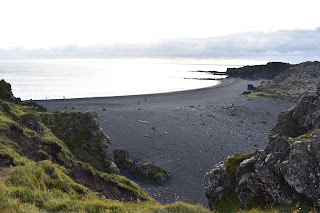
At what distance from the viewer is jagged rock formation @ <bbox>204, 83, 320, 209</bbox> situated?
28.8 feet

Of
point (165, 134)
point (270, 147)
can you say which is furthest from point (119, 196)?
point (165, 134)

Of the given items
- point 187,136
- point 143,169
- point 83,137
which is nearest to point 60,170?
point 83,137

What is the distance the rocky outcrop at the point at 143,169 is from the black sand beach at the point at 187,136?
80 centimetres

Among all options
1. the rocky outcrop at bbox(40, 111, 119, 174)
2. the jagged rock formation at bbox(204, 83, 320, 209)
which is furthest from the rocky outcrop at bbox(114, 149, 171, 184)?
the jagged rock formation at bbox(204, 83, 320, 209)

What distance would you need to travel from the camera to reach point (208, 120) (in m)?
48.0

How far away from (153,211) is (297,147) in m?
6.58

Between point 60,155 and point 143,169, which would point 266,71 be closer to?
point 143,169

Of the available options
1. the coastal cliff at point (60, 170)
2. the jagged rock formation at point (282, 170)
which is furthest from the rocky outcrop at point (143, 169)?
the jagged rock formation at point (282, 170)

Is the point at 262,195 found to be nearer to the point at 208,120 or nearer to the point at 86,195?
the point at 86,195

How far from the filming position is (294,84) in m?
85.6

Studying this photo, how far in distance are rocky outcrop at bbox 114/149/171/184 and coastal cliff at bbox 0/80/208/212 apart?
16.4 feet

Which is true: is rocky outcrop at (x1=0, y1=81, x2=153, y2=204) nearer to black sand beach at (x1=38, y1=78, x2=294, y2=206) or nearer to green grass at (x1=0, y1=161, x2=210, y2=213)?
green grass at (x1=0, y1=161, x2=210, y2=213)

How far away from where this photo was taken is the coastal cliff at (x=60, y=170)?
8156 mm

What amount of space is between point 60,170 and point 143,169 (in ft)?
42.5
